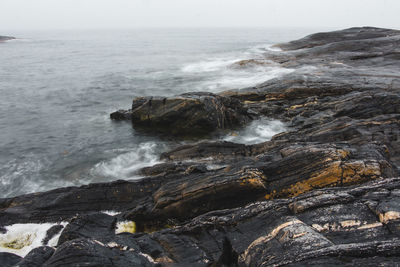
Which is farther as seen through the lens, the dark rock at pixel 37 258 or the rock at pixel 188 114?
the rock at pixel 188 114

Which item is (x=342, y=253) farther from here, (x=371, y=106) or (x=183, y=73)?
(x=183, y=73)

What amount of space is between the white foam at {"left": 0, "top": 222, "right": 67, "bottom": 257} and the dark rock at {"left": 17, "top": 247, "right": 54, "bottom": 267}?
2.47 metres

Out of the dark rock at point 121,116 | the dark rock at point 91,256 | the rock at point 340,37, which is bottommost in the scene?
the dark rock at point 121,116

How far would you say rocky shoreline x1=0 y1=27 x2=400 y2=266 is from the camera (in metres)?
5.79

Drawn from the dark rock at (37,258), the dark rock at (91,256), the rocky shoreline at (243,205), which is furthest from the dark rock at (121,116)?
the dark rock at (91,256)

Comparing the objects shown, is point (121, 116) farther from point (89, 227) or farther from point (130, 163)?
point (89, 227)

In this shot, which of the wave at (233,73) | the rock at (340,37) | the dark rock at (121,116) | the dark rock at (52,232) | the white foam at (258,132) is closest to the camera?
the dark rock at (52,232)

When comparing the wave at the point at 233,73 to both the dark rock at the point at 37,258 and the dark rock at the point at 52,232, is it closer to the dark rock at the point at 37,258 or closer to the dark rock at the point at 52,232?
the dark rock at the point at 52,232

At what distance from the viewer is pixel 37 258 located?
6.30 m

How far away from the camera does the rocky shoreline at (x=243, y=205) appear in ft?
19.0

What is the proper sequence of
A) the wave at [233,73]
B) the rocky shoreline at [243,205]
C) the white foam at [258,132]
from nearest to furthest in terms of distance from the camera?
the rocky shoreline at [243,205] < the white foam at [258,132] < the wave at [233,73]

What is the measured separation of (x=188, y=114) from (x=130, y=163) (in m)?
5.11

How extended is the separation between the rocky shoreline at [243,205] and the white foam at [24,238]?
0.30ft

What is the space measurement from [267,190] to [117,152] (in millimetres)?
10543
